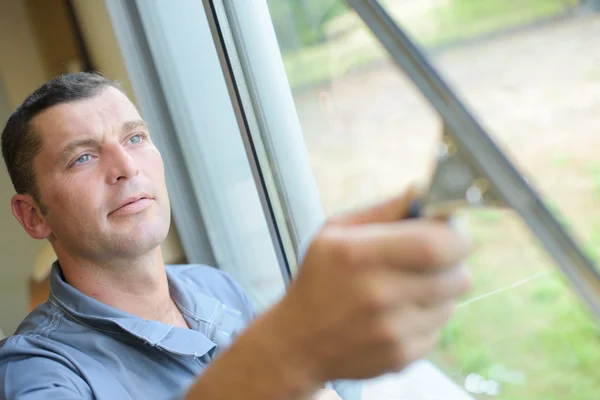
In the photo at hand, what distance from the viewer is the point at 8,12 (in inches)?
89.7

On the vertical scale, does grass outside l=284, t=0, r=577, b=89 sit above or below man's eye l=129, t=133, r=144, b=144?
above

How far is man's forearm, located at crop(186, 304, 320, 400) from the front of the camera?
470 millimetres

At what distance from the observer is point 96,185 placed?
1.11m

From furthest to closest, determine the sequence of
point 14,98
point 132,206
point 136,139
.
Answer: point 14,98 < point 136,139 < point 132,206

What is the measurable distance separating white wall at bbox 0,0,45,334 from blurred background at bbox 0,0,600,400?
1.43 meters

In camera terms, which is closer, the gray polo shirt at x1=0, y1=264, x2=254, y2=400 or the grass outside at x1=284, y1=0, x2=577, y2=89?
the grass outside at x1=284, y1=0, x2=577, y2=89

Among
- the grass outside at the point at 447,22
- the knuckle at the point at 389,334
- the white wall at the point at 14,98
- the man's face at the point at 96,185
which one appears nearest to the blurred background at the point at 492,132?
the grass outside at the point at 447,22

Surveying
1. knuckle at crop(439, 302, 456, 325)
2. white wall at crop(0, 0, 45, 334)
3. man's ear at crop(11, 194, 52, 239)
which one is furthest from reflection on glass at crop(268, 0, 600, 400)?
white wall at crop(0, 0, 45, 334)

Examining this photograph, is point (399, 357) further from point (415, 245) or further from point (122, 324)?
point (122, 324)

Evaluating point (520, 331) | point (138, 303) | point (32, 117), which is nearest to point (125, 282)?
point (138, 303)

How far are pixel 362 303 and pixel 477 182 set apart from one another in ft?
0.38

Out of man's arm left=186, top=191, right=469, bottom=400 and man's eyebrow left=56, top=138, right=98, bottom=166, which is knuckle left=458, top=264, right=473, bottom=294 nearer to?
man's arm left=186, top=191, right=469, bottom=400

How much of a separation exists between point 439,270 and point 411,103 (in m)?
0.51

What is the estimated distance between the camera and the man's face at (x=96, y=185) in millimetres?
1098
